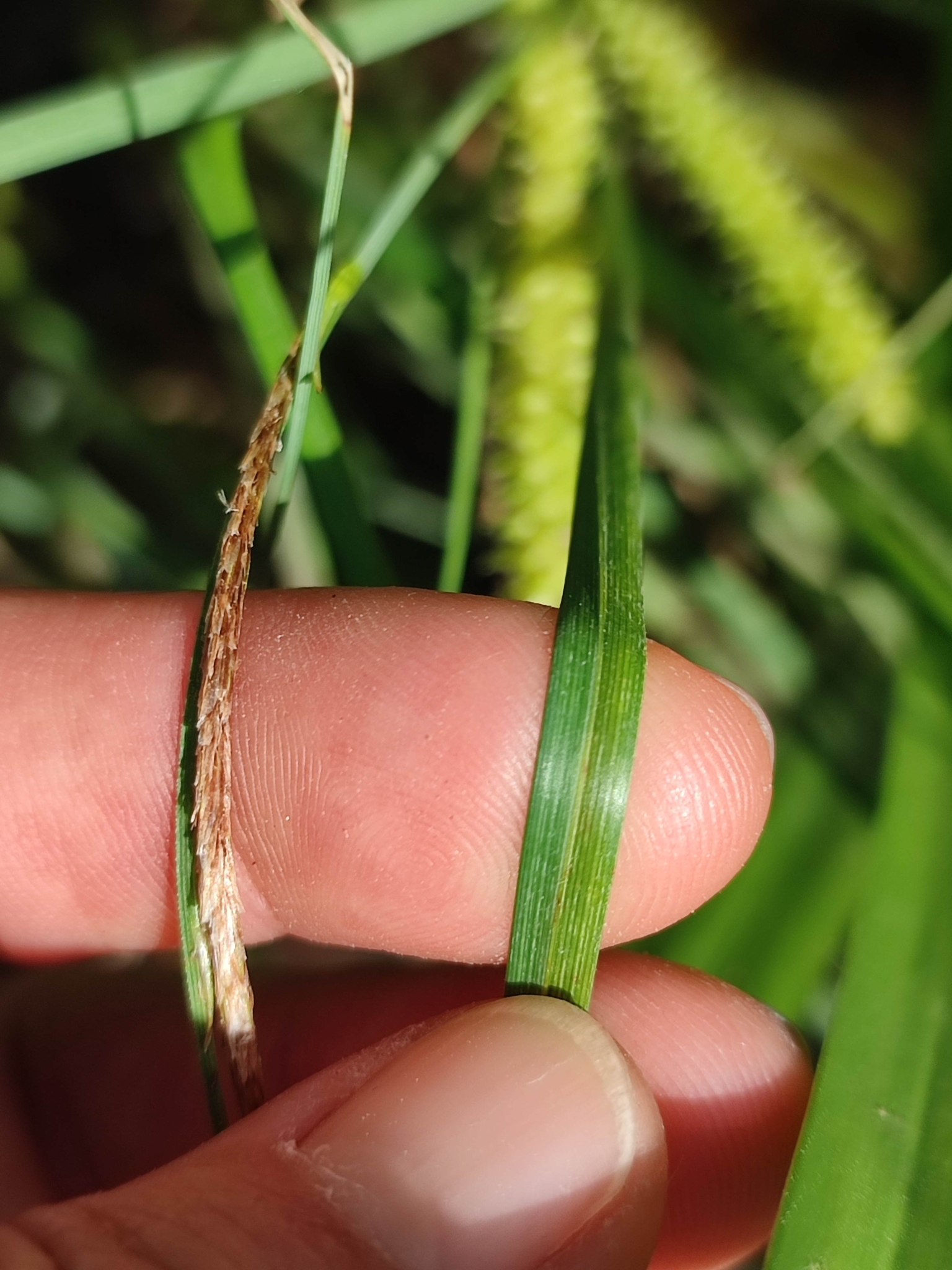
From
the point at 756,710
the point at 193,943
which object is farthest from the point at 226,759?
the point at 756,710

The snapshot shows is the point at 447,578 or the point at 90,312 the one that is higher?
the point at 90,312

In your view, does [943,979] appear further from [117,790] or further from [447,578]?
[117,790]

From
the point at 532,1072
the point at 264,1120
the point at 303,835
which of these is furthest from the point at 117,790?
the point at 532,1072

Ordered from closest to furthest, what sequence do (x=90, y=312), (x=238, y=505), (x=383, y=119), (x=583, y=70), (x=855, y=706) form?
1. (x=238, y=505)
2. (x=583, y=70)
3. (x=855, y=706)
4. (x=383, y=119)
5. (x=90, y=312)

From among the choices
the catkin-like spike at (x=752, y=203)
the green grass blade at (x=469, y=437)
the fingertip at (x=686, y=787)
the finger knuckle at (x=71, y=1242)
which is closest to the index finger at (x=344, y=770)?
the fingertip at (x=686, y=787)

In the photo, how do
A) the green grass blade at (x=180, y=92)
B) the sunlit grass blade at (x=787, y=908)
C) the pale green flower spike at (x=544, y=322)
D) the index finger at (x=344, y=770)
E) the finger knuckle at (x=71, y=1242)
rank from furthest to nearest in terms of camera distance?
1. the sunlit grass blade at (x=787, y=908)
2. the pale green flower spike at (x=544, y=322)
3. the index finger at (x=344, y=770)
4. the green grass blade at (x=180, y=92)
5. the finger knuckle at (x=71, y=1242)

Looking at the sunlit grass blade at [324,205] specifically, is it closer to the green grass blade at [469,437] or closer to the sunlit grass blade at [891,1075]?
the green grass blade at [469,437]
